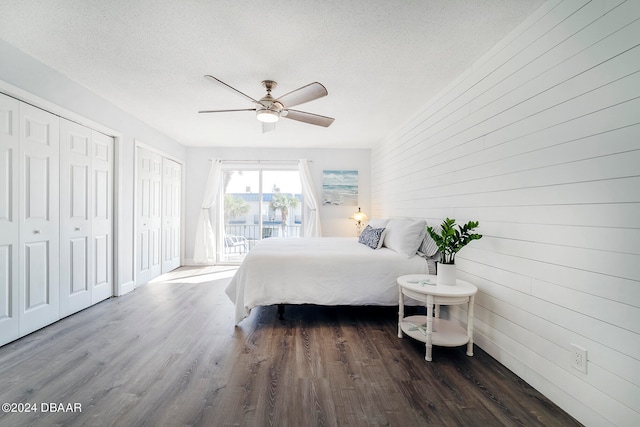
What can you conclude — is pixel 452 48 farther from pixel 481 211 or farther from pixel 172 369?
pixel 172 369

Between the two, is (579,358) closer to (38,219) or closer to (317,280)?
(317,280)

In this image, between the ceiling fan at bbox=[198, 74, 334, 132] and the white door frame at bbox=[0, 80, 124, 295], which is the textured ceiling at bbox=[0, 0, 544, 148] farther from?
the white door frame at bbox=[0, 80, 124, 295]

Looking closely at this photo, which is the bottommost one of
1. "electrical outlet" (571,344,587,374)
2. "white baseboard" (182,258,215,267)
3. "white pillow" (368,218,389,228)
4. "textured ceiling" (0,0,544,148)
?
"white baseboard" (182,258,215,267)

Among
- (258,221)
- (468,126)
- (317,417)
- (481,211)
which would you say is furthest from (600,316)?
(258,221)

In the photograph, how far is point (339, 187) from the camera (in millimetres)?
5633

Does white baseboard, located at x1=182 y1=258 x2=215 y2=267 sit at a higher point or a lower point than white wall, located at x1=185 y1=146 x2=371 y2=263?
lower

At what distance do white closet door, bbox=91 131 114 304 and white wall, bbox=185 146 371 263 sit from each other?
2.07 metres

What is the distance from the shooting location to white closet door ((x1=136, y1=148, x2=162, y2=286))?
4.06 metres

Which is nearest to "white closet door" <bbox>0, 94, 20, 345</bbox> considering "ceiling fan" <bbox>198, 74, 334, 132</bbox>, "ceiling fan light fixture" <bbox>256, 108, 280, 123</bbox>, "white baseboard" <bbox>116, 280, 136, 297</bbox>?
"white baseboard" <bbox>116, 280, 136, 297</bbox>

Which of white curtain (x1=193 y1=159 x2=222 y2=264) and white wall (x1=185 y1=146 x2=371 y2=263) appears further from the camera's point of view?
white wall (x1=185 y1=146 x2=371 y2=263)

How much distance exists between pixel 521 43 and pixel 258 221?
496 cm

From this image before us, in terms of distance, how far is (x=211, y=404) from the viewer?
157cm

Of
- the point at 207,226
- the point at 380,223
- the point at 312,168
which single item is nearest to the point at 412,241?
the point at 380,223

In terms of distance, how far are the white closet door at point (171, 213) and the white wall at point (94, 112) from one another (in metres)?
0.41
